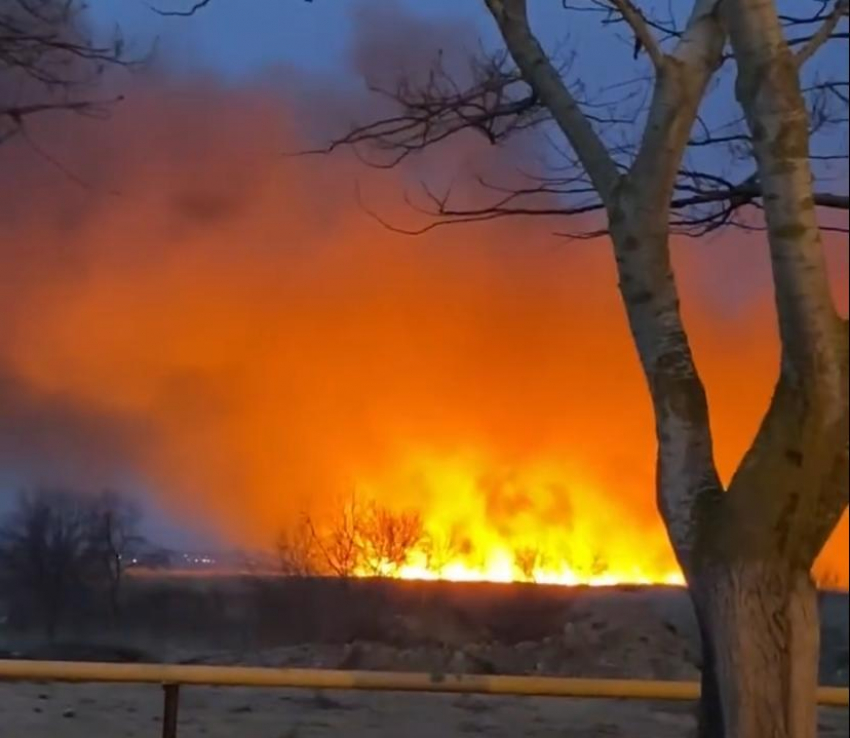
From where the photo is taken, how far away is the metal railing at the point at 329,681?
15.5 feet

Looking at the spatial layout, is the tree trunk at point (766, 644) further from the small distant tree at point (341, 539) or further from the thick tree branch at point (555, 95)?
the small distant tree at point (341, 539)

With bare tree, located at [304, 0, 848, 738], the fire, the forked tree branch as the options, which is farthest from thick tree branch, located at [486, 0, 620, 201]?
the fire

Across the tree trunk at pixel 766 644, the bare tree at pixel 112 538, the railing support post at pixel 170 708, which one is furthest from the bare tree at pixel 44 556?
the tree trunk at pixel 766 644

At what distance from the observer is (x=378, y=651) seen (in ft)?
18.3

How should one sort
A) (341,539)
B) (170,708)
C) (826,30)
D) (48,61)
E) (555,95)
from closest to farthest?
(826,30)
(555,95)
(170,708)
(341,539)
(48,61)

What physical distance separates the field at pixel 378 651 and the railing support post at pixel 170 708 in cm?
40

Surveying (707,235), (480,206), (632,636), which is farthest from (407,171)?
(632,636)

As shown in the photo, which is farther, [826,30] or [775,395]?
[826,30]

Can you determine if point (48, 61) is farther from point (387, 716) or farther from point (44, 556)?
point (387, 716)

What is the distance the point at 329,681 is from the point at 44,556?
137 cm

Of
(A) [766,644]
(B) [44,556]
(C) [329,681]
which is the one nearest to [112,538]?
(B) [44,556]

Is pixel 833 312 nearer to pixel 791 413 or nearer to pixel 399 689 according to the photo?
Answer: pixel 791 413

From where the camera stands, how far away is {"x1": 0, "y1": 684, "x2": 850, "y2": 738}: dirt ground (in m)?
5.25

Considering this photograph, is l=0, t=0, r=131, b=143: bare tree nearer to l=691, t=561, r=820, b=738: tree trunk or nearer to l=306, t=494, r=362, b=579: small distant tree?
l=306, t=494, r=362, b=579: small distant tree
